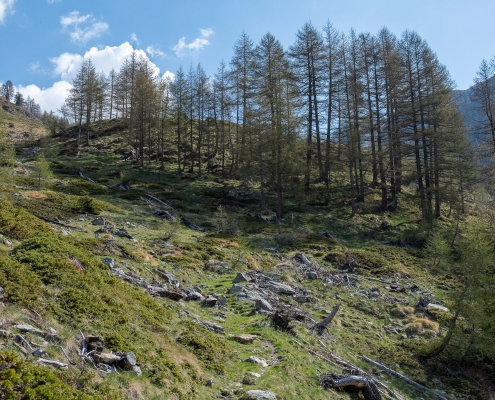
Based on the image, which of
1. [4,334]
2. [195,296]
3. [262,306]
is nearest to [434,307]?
[262,306]

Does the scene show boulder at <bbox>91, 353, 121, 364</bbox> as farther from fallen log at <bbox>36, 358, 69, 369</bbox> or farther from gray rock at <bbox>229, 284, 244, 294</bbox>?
gray rock at <bbox>229, 284, 244, 294</bbox>

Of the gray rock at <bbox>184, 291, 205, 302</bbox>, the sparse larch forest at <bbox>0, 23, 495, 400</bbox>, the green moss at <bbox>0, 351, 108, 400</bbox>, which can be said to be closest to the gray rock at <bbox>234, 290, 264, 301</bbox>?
the sparse larch forest at <bbox>0, 23, 495, 400</bbox>

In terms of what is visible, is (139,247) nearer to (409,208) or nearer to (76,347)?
(76,347)

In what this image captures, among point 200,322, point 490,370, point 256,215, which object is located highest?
point 256,215

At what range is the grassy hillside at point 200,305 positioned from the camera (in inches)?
202

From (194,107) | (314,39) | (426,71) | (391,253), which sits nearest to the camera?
(391,253)

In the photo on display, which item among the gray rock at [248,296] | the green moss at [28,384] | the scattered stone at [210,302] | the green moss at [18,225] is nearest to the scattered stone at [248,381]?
the green moss at [28,384]

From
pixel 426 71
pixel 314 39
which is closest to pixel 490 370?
pixel 426 71

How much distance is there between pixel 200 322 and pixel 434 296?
1162 cm

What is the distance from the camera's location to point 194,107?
142ft

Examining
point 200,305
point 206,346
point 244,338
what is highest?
point 200,305

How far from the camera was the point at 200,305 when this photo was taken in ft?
33.3

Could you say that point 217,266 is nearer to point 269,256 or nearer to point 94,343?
point 269,256

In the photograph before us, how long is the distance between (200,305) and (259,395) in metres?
4.63
